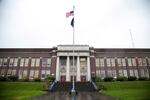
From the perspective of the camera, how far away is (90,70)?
1152 inches

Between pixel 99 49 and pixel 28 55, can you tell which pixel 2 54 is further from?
pixel 99 49

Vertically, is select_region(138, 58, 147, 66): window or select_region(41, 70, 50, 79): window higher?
select_region(138, 58, 147, 66): window

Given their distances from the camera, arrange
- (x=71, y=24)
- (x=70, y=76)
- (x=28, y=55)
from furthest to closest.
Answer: (x=28, y=55)
(x=70, y=76)
(x=71, y=24)

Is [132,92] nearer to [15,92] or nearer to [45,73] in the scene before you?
[15,92]

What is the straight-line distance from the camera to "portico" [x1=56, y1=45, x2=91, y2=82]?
28.7m

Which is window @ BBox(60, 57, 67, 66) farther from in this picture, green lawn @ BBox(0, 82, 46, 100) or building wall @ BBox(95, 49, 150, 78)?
green lawn @ BBox(0, 82, 46, 100)

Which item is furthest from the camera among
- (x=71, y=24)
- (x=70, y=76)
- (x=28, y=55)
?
(x=28, y=55)

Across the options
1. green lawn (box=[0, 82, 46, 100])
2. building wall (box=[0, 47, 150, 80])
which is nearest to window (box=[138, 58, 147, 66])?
building wall (box=[0, 47, 150, 80])

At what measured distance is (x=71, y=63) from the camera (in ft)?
97.4

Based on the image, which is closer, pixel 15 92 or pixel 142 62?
pixel 15 92

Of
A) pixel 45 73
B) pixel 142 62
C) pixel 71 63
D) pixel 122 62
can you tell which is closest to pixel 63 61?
pixel 71 63

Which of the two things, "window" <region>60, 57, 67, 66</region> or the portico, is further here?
"window" <region>60, 57, 67, 66</region>

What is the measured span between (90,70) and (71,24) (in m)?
15.5

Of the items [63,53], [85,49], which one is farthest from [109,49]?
[63,53]
